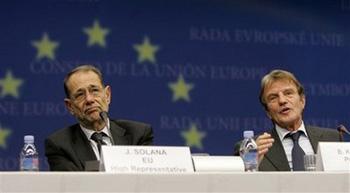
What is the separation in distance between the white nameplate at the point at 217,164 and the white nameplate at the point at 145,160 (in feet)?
0.12

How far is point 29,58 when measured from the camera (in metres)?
4.86

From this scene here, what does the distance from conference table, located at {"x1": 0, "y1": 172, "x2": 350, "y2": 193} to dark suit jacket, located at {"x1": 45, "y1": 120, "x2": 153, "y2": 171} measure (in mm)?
1034

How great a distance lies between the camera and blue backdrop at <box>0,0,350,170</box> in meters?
4.86

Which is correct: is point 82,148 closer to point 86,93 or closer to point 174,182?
point 86,93

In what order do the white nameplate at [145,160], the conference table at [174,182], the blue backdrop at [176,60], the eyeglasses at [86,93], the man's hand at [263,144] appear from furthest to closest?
1. the blue backdrop at [176,60]
2. the eyeglasses at [86,93]
3. the man's hand at [263,144]
4. the white nameplate at [145,160]
5. the conference table at [174,182]

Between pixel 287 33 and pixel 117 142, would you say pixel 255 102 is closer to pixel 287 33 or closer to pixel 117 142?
pixel 287 33

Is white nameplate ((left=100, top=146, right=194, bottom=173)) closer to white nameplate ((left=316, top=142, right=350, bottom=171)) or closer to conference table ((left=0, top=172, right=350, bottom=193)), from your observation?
conference table ((left=0, top=172, right=350, bottom=193))

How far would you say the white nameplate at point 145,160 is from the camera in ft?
8.78

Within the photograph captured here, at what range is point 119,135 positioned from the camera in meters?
3.85

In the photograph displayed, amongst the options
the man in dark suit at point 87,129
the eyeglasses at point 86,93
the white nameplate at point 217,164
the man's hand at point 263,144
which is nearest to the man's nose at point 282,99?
the man's hand at point 263,144

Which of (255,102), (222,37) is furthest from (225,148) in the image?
(222,37)

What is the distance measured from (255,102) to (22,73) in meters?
1.56

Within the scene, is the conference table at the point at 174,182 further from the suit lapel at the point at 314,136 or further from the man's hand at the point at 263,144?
the suit lapel at the point at 314,136

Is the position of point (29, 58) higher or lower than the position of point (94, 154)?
higher
